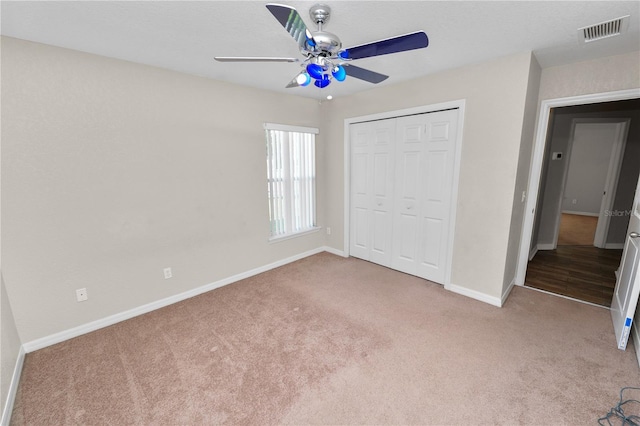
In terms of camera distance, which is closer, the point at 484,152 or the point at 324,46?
the point at 324,46

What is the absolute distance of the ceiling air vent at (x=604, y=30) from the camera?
6.01 ft

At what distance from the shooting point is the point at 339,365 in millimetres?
2023

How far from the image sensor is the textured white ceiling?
1.64 meters

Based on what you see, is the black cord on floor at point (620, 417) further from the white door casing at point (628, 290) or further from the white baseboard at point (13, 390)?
the white baseboard at point (13, 390)

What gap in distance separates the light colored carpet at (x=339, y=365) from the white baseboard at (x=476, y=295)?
0.28ft

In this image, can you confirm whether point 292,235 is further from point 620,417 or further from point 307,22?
point 620,417

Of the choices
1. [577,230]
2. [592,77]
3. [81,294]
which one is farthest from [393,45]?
[577,230]

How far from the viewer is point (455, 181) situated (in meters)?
2.95

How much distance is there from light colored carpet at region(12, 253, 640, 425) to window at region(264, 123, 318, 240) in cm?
128

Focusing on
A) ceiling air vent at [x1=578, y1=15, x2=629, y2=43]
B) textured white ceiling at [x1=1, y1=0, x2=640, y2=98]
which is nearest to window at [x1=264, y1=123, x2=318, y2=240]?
textured white ceiling at [x1=1, y1=0, x2=640, y2=98]

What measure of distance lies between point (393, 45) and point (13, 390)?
10.6 feet

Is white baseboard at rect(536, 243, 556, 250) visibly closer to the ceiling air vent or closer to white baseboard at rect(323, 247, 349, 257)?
white baseboard at rect(323, 247, 349, 257)

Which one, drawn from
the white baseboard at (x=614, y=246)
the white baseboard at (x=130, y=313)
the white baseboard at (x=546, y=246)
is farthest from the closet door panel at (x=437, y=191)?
the white baseboard at (x=614, y=246)

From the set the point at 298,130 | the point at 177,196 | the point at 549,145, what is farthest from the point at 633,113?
the point at 177,196
